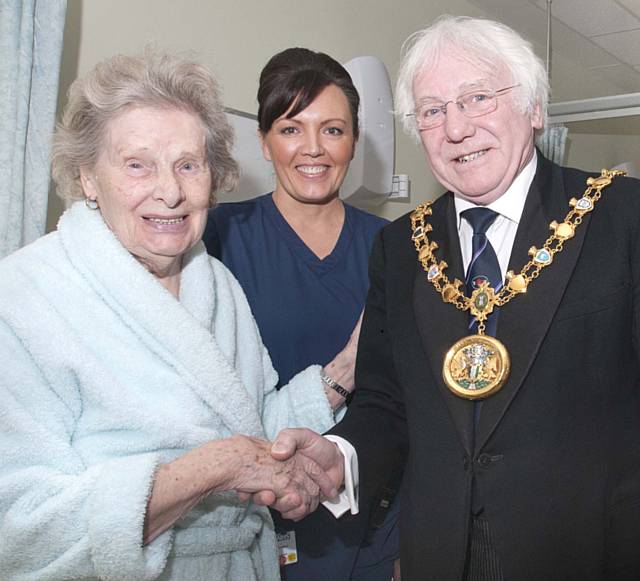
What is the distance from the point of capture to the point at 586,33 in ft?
16.5

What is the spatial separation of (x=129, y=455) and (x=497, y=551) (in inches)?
23.8

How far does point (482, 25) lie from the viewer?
1.35 metres

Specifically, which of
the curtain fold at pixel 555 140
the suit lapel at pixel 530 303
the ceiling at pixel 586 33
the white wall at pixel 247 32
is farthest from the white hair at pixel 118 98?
the ceiling at pixel 586 33

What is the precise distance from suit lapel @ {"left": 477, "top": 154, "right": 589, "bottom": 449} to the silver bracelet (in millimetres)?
456

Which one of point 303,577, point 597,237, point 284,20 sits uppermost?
point 284,20

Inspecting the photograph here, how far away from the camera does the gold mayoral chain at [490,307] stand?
1.25 m

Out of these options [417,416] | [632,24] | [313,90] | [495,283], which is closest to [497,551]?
[417,416]

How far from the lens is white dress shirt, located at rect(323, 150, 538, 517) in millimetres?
1358

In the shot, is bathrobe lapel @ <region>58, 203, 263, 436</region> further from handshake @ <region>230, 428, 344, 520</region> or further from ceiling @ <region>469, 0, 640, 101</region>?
ceiling @ <region>469, 0, 640, 101</region>

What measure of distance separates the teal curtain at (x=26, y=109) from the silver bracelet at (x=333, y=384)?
741mm

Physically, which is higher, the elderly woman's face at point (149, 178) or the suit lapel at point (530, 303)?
the elderly woman's face at point (149, 178)

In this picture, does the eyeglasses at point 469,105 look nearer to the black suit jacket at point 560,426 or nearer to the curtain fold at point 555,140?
the black suit jacket at point 560,426

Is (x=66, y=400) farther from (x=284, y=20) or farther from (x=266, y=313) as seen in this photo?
(x=284, y=20)

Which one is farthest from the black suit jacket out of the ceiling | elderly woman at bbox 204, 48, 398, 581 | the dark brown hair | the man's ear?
the ceiling
